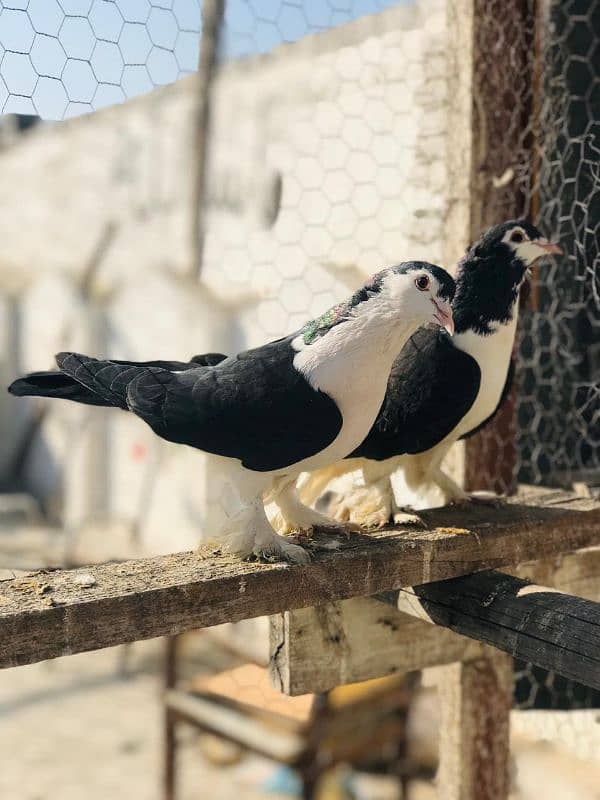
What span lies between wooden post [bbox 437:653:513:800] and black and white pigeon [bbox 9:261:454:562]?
1.94 ft

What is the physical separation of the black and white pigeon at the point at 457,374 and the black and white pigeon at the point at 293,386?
→ 0.16m

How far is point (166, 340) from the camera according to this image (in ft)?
12.0

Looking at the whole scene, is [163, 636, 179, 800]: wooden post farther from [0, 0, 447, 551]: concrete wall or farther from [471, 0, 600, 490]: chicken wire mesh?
[471, 0, 600, 490]: chicken wire mesh

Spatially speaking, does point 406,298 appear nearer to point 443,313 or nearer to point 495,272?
point 443,313

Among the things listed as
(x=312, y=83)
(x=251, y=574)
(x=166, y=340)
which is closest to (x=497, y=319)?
(x=251, y=574)

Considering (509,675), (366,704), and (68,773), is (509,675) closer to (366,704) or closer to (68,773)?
(366,704)

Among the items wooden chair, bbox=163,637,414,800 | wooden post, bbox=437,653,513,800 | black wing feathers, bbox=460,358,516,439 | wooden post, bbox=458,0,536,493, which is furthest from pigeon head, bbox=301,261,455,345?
wooden chair, bbox=163,637,414,800

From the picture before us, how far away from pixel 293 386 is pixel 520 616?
369mm

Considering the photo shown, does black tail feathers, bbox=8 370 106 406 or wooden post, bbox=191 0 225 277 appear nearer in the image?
black tail feathers, bbox=8 370 106 406

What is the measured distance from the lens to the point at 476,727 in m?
1.36

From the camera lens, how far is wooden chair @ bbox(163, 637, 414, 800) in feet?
6.26

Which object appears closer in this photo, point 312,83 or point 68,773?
point 312,83

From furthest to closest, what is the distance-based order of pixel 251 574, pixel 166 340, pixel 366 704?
pixel 166 340 → pixel 366 704 → pixel 251 574

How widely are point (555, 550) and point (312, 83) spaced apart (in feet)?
2.85
